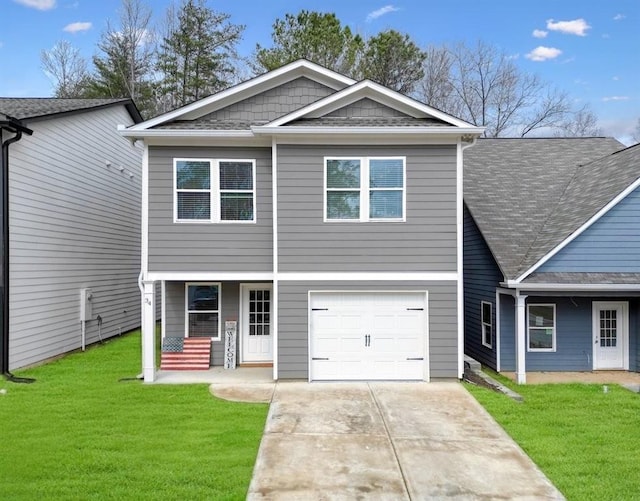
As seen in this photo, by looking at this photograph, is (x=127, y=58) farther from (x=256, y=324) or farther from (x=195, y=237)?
(x=256, y=324)

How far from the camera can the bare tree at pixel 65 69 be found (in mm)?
24453

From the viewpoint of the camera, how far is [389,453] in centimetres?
624

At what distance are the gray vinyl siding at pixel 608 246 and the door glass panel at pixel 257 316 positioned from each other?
692 cm

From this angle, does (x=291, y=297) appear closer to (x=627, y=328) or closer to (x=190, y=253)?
(x=190, y=253)

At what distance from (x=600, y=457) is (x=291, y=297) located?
5.97 metres

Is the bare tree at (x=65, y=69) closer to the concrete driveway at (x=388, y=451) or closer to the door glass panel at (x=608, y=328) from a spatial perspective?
the concrete driveway at (x=388, y=451)

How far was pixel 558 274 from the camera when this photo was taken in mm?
10258

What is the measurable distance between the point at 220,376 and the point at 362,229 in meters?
4.53

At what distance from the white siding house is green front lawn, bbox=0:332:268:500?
6.24ft

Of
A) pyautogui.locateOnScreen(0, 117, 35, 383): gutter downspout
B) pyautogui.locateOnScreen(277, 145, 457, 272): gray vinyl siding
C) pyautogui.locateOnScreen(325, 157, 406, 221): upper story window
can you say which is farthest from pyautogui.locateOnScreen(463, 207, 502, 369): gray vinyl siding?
pyautogui.locateOnScreen(0, 117, 35, 383): gutter downspout

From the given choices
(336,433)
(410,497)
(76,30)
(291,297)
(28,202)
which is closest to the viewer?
(410,497)

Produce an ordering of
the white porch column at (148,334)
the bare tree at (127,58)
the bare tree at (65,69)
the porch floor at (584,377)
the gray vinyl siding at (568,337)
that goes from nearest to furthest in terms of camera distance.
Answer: the white porch column at (148,334) < the porch floor at (584,377) < the gray vinyl siding at (568,337) < the bare tree at (127,58) < the bare tree at (65,69)

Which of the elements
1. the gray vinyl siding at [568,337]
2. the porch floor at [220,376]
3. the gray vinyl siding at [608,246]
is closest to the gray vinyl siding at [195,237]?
the porch floor at [220,376]

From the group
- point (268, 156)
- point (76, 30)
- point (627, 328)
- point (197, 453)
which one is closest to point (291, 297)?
point (268, 156)
